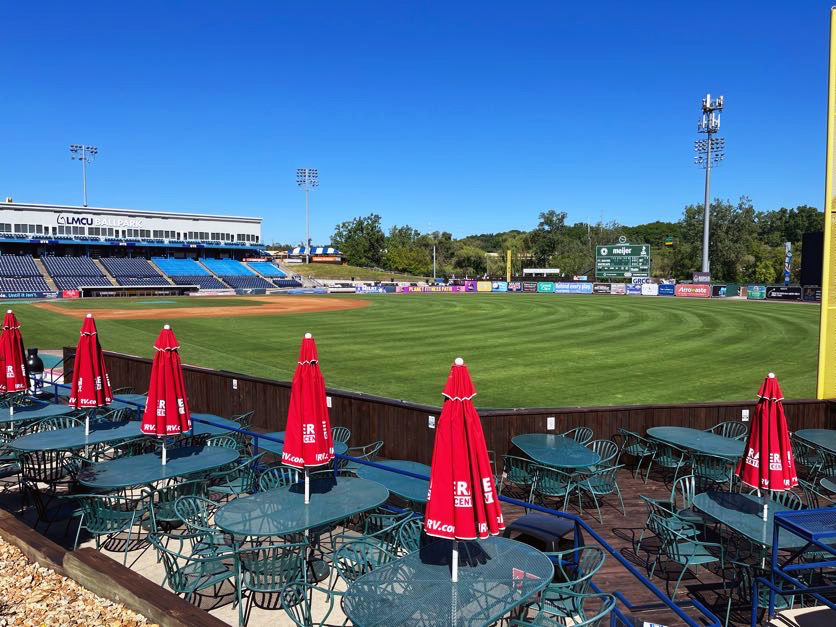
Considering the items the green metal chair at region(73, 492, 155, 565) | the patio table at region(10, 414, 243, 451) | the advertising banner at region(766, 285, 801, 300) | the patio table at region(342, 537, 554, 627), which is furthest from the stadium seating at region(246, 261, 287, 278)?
the patio table at region(342, 537, 554, 627)

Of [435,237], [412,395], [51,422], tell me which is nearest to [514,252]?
[435,237]

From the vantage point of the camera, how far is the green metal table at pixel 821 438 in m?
10.1

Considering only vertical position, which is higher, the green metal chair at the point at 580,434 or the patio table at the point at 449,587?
the patio table at the point at 449,587

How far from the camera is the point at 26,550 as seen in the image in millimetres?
6137

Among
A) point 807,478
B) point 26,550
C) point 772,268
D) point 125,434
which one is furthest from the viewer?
point 772,268

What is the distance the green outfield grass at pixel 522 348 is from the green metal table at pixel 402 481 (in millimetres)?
8817

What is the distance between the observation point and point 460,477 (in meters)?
5.08

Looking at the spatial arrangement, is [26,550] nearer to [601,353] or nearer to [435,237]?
[601,353]

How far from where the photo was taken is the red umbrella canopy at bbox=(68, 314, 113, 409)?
9352mm

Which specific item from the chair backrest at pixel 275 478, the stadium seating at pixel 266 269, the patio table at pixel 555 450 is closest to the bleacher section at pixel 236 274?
the stadium seating at pixel 266 269

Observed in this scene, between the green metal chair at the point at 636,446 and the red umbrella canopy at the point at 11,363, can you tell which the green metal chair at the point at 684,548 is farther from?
the red umbrella canopy at the point at 11,363

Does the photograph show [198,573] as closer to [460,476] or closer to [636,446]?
[460,476]

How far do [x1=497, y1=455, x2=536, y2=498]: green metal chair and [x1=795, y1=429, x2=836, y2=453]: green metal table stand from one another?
5.25 meters

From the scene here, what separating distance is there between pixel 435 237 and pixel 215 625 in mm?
154211
